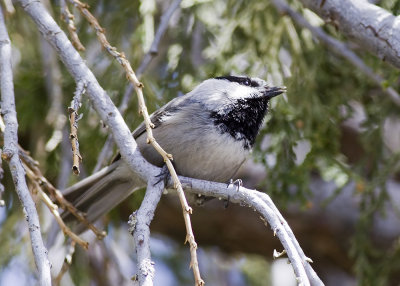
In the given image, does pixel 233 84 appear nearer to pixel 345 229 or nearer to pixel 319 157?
pixel 319 157

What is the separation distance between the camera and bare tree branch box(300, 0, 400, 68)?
8.07 feet

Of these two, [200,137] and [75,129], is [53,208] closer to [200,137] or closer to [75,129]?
[75,129]

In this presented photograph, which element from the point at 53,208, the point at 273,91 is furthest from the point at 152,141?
the point at 273,91

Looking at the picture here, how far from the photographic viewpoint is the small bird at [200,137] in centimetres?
296

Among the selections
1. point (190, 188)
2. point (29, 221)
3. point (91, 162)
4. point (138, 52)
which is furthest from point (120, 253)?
point (29, 221)

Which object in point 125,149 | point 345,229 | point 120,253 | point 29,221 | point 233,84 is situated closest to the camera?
point 29,221

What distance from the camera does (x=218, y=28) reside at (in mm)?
3797

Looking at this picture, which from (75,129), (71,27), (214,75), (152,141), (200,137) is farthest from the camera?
(214,75)

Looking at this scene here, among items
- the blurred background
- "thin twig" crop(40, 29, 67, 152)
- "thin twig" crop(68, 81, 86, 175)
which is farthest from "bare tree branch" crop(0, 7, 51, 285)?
"thin twig" crop(40, 29, 67, 152)

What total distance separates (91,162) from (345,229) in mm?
2147

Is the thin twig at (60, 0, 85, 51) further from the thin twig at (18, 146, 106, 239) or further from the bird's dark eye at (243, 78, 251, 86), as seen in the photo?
the bird's dark eye at (243, 78, 251, 86)

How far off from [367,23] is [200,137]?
934 mm

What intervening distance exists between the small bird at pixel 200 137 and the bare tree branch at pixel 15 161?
927 mm

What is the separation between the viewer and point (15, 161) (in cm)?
193
